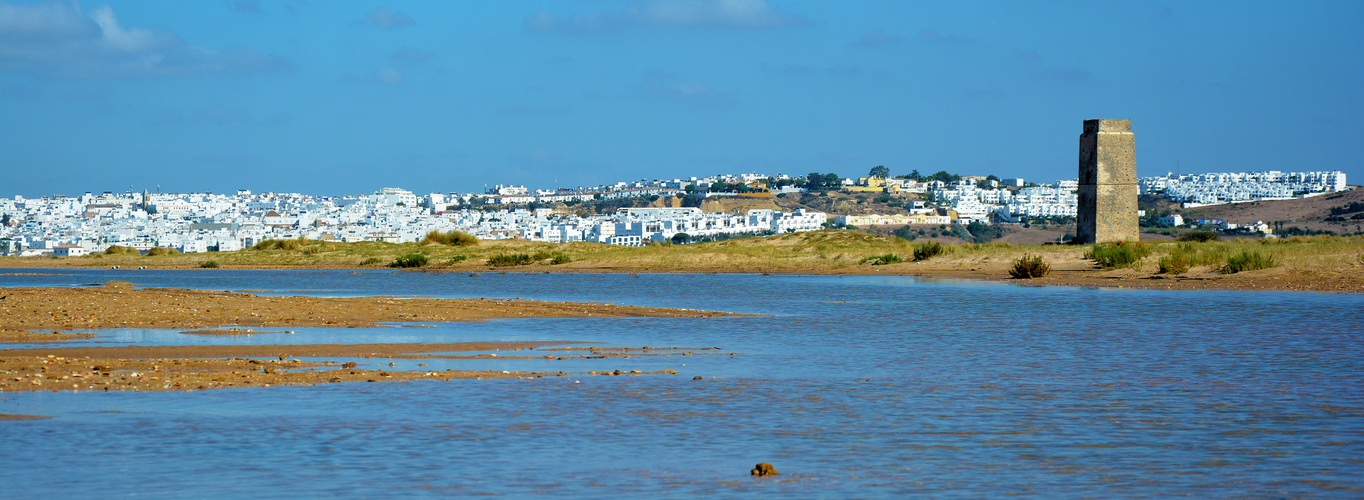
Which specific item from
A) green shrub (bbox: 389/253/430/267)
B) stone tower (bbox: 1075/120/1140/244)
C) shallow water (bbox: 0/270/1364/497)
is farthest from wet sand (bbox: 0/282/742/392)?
green shrub (bbox: 389/253/430/267)

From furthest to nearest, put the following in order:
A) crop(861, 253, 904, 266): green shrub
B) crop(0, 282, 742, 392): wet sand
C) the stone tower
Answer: crop(861, 253, 904, 266): green shrub < the stone tower < crop(0, 282, 742, 392): wet sand

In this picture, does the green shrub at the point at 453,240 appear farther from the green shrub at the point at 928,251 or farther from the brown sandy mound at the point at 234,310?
the brown sandy mound at the point at 234,310

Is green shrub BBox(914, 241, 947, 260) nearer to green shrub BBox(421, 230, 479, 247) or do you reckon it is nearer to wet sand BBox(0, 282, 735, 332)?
wet sand BBox(0, 282, 735, 332)

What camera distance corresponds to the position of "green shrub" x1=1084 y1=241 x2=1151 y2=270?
1357 inches

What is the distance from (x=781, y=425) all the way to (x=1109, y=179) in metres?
30.4

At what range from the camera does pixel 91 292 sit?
78.3 ft

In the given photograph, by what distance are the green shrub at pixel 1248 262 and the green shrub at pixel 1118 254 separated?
248 centimetres

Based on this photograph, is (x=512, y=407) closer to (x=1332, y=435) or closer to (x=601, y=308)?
(x=1332, y=435)

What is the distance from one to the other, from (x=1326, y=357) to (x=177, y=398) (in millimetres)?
11281

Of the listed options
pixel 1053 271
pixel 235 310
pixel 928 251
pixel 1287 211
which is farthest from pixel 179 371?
pixel 1287 211

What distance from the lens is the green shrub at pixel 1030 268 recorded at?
3475cm

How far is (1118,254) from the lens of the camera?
114 ft

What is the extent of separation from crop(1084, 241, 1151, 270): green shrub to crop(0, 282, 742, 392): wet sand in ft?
53.3

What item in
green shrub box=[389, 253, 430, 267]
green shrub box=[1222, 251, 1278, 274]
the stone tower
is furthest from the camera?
green shrub box=[389, 253, 430, 267]
